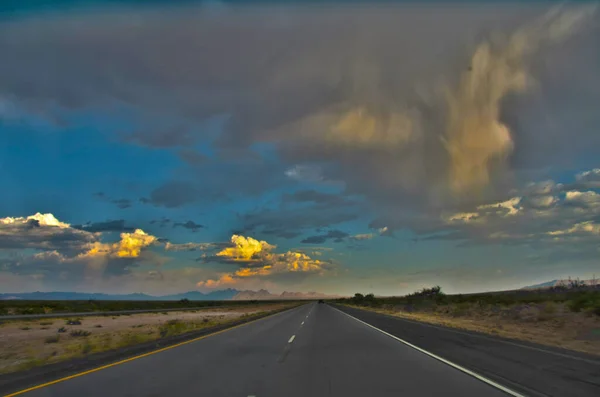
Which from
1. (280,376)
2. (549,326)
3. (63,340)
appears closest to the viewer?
(280,376)

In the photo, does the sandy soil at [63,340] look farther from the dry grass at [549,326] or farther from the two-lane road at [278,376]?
the dry grass at [549,326]

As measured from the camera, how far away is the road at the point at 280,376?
860cm

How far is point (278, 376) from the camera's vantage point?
10.4 meters

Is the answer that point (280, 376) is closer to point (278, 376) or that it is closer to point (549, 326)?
point (278, 376)

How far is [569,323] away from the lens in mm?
28406

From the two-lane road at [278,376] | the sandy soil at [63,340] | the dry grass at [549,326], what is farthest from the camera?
the dry grass at [549,326]

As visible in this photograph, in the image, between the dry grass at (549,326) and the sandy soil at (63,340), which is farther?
the dry grass at (549,326)

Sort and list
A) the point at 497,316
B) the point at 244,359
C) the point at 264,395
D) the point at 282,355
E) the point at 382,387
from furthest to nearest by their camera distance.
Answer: the point at 497,316, the point at 282,355, the point at 244,359, the point at 382,387, the point at 264,395

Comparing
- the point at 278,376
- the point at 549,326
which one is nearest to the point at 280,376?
the point at 278,376

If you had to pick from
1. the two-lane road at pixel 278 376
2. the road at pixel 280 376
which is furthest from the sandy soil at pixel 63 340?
the road at pixel 280 376

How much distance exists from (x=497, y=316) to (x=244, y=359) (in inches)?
1311

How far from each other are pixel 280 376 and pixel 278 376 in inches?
1.8

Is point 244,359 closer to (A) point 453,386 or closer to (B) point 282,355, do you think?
(B) point 282,355

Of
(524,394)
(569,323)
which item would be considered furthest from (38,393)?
(569,323)
